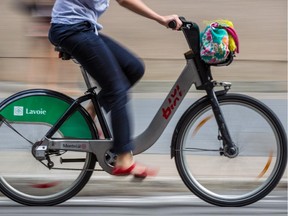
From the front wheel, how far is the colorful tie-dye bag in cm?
29

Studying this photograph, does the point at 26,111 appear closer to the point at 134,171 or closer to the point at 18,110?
the point at 18,110

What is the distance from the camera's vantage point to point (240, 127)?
17.4ft

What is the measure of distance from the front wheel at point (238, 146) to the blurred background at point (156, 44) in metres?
2.96

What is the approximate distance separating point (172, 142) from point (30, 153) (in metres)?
0.88

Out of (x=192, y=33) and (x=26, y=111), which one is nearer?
(x=192, y=33)

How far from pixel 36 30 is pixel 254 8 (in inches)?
216

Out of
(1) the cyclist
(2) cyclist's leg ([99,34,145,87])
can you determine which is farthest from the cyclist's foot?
(2) cyclist's leg ([99,34,145,87])

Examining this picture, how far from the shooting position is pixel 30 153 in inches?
210

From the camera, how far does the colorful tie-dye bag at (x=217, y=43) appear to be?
197 inches

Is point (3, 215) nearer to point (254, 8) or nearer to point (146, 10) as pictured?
point (146, 10)

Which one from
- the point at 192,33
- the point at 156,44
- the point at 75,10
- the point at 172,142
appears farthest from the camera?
the point at 156,44

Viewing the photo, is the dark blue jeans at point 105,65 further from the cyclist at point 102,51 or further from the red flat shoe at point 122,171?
the red flat shoe at point 122,171

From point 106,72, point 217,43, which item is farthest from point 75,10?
point 217,43

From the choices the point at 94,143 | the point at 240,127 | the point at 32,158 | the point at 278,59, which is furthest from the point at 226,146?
the point at 278,59
